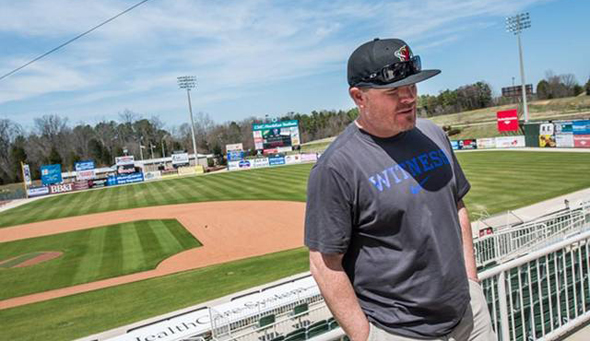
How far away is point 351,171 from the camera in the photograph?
1.85 m

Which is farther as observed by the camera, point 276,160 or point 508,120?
point 276,160

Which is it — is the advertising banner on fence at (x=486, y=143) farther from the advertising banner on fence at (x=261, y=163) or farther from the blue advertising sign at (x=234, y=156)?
the blue advertising sign at (x=234, y=156)

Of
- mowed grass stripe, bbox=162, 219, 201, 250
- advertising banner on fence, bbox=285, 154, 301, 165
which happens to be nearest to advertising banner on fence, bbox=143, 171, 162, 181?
advertising banner on fence, bbox=285, 154, 301, 165

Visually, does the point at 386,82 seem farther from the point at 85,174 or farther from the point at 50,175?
the point at 85,174

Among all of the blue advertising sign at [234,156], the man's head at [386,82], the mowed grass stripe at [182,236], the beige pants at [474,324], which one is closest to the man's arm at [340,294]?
the beige pants at [474,324]

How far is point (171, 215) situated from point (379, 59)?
85.7 ft

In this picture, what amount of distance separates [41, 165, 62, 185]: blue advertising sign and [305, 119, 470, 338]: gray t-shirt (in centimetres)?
5910

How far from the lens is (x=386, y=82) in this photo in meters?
1.90

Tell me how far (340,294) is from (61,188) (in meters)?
58.0

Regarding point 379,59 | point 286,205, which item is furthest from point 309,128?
point 379,59

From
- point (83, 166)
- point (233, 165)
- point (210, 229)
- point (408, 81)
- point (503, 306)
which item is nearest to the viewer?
point (408, 81)

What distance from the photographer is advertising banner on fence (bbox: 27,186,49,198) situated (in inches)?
1948

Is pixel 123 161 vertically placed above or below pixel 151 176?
above

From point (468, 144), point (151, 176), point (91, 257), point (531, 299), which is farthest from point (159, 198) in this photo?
point (468, 144)
